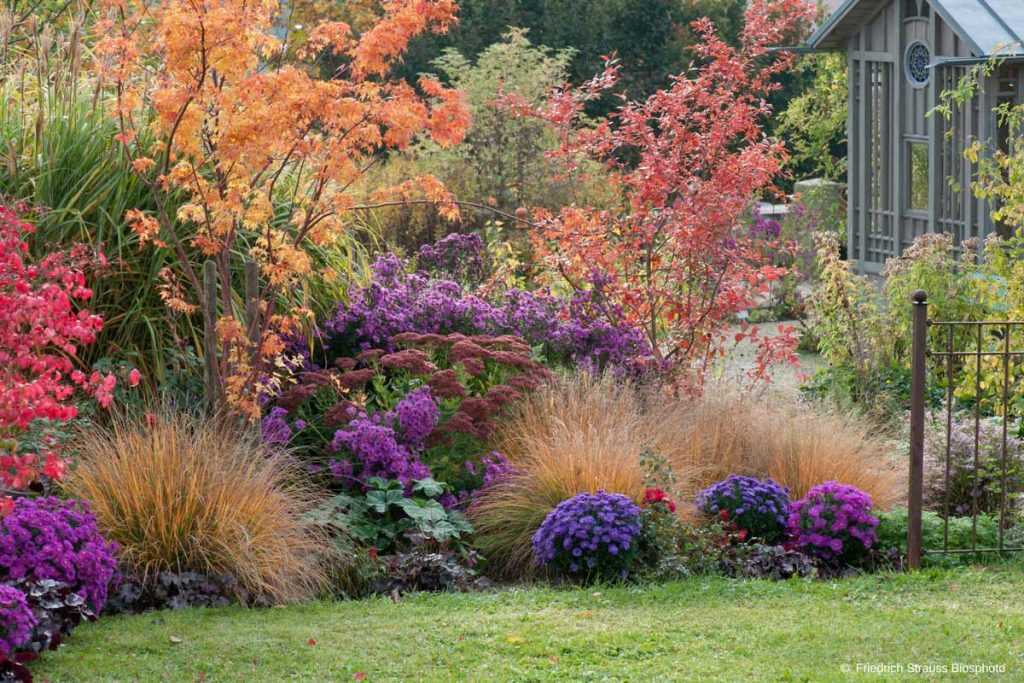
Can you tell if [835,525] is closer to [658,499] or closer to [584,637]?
[658,499]

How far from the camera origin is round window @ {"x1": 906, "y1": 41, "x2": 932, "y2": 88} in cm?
1538

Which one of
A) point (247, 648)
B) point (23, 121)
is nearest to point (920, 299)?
point (247, 648)

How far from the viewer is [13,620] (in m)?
5.12

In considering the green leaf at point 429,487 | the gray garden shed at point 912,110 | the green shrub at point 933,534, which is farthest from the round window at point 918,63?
the green leaf at point 429,487

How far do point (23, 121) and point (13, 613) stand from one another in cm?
481

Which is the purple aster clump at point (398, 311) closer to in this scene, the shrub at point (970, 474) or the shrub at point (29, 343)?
the shrub at point (970, 474)

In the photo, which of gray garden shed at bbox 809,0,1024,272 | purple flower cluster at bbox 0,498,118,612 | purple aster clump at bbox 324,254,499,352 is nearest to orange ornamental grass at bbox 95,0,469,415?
purple aster clump at bbox 324,254,499,352

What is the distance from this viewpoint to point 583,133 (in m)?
9.55

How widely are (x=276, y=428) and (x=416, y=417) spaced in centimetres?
80

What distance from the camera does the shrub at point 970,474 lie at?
7930 mm

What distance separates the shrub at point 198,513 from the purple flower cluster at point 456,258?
13.2 feet

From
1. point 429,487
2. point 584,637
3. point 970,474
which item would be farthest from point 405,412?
point 970,474

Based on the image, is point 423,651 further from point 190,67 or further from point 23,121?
point 23,121

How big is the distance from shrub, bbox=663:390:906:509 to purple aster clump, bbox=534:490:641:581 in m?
1.05
